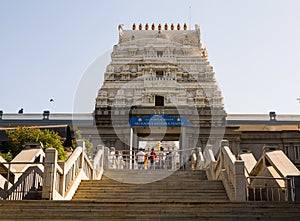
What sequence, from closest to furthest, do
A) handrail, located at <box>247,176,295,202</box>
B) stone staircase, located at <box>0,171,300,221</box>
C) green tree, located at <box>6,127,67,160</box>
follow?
stone staircase, located at <box>0,171,300,221</box> → handrail, located at <box>247,176,295,202</box> → green tree, located at <box>6,127,67,160</box>

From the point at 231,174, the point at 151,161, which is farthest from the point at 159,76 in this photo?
the point at 231,174

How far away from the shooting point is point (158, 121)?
31.6 m

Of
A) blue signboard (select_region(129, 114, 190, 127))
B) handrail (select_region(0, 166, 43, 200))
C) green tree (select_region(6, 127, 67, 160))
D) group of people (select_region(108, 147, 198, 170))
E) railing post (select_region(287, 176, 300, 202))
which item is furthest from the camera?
blue signboard (select_region(129, 114, 190, 127))

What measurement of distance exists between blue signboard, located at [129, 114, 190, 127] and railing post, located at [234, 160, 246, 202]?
64.9 feet

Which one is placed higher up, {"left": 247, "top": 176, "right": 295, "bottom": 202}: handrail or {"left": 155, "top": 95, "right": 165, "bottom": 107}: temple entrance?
{"left": 155, "top": 95, "right": 165, "bottom": 107}: temple entrance

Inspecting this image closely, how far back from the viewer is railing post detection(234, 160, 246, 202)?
11367 millimetres

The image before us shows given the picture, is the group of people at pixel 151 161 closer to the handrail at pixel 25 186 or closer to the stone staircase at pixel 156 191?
the stone staircase at pixel 156 191

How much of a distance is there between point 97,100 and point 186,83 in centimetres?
783

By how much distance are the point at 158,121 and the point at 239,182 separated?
20231 mm

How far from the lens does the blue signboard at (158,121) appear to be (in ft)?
103

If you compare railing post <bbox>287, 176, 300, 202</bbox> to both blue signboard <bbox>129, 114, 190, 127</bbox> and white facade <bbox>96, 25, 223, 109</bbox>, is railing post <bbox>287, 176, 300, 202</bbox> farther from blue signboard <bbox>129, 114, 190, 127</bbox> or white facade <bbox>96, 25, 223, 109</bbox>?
white facade <bbox>96, 25, 223, 109</bbox>

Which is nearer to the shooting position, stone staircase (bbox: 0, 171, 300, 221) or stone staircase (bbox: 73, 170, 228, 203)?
stone staircase (bbox: 0, 171, 300, 221)

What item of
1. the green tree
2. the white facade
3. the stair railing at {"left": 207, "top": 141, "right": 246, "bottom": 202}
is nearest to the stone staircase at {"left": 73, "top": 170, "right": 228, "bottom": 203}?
the stair railing at {"left": 207, "top": 141, "right": 246, "bottom": 202}

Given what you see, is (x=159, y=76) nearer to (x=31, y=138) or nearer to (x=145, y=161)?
(x=145, y=161)
